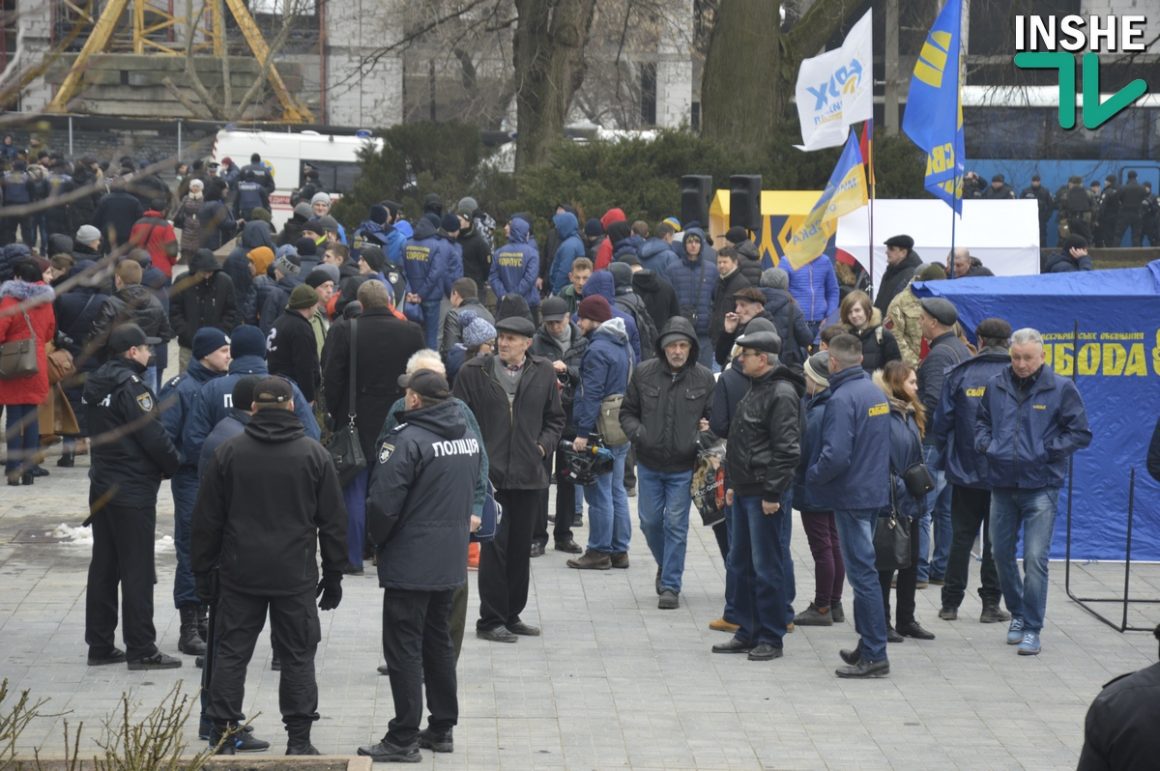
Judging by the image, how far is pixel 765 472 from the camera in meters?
9.38

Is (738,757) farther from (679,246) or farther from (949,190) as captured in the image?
(679,246)

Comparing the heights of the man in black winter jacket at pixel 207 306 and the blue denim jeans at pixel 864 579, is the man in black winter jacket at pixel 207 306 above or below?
above

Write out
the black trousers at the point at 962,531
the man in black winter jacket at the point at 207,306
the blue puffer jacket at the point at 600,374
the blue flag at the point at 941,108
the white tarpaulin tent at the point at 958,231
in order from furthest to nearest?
1. the white tarpaulin tent at the point at 958,231
2. the man in black winter jacket at the point at 207,306
3. the blue flag at the point at 941,108
4. the blue puffer jacket at the point at 600,374
5. the black trousers at the point at 962,531

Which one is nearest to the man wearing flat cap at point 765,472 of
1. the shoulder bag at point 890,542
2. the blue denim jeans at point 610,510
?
the shoulder bag at point 890,542

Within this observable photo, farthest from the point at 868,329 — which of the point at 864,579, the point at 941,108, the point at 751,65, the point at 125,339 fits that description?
the point at 751,65

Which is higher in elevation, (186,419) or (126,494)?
(186,419)

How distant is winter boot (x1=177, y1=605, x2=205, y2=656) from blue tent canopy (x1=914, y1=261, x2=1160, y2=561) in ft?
18.2

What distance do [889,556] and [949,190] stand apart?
593cm

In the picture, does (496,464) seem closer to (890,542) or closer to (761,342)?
(761,342)

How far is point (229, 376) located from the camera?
8938 mm

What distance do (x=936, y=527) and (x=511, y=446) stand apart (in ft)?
10.5

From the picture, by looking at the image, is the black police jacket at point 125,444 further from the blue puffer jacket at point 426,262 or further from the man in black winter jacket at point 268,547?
the blue puffer jacket at point 426,262

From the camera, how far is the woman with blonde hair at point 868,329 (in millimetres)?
12812

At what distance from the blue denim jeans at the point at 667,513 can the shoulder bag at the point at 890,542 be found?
1.44 metres
